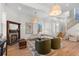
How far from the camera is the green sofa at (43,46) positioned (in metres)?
2.22

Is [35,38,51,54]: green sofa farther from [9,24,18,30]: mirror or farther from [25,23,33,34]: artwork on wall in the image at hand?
[9,24,18,30]: mirror

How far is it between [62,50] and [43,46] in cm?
31

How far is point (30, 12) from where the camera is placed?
7.29 ft

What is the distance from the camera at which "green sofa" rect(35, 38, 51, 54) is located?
222cm

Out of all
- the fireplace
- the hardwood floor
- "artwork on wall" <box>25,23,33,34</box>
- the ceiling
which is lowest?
the hardwood floor

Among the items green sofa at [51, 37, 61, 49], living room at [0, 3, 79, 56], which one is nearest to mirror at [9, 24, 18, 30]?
living room at [0, 3, 79, 56]

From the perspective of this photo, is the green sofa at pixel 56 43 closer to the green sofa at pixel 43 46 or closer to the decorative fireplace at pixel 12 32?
the green sofa at pixel 43 46

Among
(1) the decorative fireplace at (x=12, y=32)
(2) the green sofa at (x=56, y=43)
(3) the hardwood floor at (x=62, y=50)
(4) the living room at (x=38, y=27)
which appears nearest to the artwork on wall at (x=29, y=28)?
(4) the living room at (x=38, y=27)

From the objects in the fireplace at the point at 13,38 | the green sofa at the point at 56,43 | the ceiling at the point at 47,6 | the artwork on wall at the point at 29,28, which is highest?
the ceiling at the point at 47,6

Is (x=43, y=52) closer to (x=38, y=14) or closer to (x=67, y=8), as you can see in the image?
(x=38, y=14)

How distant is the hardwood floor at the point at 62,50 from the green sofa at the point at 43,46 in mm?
82

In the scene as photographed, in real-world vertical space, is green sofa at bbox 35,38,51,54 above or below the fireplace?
below

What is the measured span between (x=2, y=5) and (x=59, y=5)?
0.91 meters

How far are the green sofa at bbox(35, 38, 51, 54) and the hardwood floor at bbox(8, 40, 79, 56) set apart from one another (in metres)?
0.08
